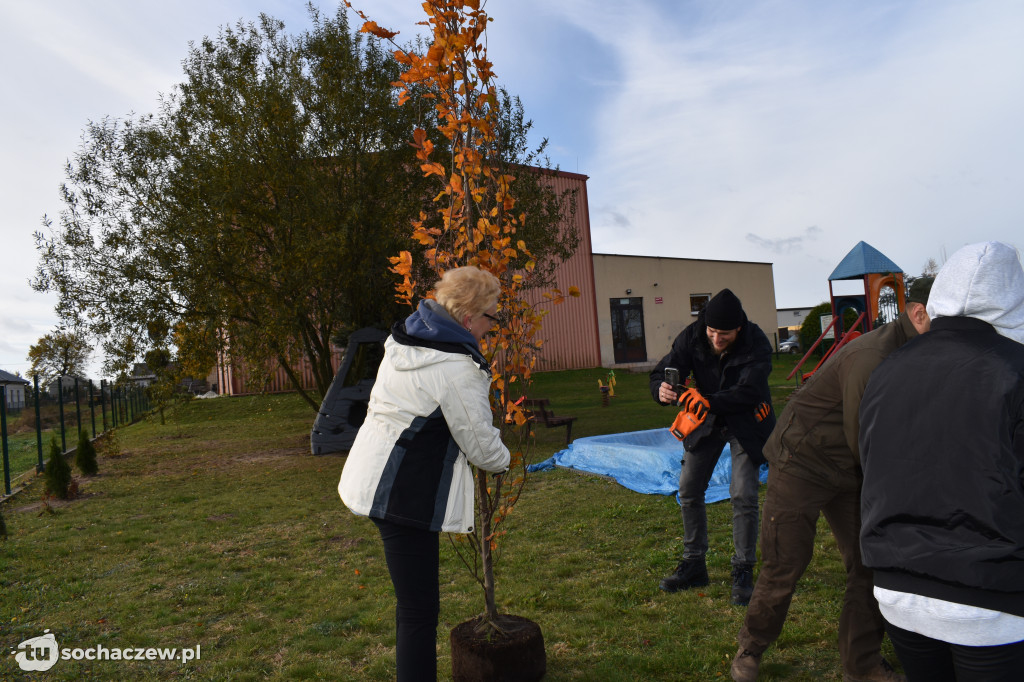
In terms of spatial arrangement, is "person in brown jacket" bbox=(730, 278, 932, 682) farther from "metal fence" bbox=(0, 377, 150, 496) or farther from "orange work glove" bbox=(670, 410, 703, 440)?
"metal fence" bbox=(0, 377, 150, 496)

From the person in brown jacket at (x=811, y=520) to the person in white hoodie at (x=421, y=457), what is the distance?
124 cm

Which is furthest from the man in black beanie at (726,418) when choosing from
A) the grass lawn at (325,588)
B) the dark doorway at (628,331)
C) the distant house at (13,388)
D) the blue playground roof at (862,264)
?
the dark doorway at (628,331)

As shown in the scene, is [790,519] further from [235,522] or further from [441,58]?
[235,522]

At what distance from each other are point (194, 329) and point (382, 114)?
5104 millimetres

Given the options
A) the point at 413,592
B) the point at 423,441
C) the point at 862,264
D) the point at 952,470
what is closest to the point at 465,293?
the point at 423,441

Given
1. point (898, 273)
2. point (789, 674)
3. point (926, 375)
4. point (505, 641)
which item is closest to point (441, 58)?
point (926, 375)

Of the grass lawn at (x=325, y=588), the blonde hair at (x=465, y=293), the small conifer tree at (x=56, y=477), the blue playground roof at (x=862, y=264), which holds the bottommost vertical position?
the grass lawn at (x=325, y=588)

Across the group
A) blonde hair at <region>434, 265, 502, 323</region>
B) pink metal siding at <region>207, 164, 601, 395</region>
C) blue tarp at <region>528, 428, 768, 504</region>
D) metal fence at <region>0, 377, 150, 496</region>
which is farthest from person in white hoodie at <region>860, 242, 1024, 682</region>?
pink metal siding at <region>207, 164, 601, 395</region>

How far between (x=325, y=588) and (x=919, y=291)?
13.7 ft

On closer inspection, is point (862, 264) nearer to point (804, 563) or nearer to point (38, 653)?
point (804, 563)

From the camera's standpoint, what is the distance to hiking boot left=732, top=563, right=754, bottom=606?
4.04 metres

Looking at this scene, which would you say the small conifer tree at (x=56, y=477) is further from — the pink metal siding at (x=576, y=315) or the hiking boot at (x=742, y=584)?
the pink metal siding at (x=576, y=315)

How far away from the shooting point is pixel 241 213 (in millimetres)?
11750

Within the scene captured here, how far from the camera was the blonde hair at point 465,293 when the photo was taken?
2625mm
